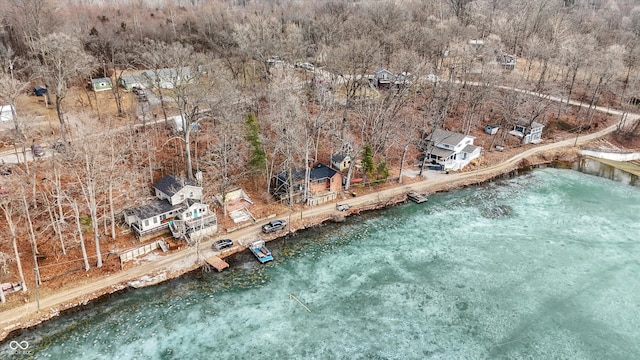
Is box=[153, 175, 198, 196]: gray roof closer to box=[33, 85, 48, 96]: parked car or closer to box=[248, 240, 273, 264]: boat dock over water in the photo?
box=[248, 240, 273, 264]: boat dock over water

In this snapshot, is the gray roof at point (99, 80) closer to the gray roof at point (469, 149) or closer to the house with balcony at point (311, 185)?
the house with balcony at point (311, 185)

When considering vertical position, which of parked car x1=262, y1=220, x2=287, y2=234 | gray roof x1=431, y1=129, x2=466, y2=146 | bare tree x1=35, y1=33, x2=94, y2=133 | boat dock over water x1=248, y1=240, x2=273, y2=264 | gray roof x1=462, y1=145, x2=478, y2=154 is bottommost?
boat dock over water x1=248, y1=240, x2=273, y2=264

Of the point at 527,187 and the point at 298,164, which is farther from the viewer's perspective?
the point at 527,187

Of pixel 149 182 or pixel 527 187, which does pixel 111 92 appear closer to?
pixel 149 182

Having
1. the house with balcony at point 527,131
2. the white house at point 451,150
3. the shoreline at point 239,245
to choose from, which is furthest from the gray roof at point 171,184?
the house with balcony at point 527,131

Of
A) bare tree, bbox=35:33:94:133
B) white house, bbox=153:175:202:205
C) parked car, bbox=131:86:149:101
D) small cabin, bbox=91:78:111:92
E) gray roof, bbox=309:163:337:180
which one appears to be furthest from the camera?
small cabin, bbox=91:78:111:92

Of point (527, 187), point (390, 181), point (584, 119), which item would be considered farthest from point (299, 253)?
point (584, 119)

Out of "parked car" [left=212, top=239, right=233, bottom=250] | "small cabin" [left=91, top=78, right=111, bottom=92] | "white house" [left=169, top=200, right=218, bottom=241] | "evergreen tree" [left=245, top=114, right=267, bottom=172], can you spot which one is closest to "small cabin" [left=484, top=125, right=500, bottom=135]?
"evergreen tree" [left=245, top=114, right=267, bottom=172]
